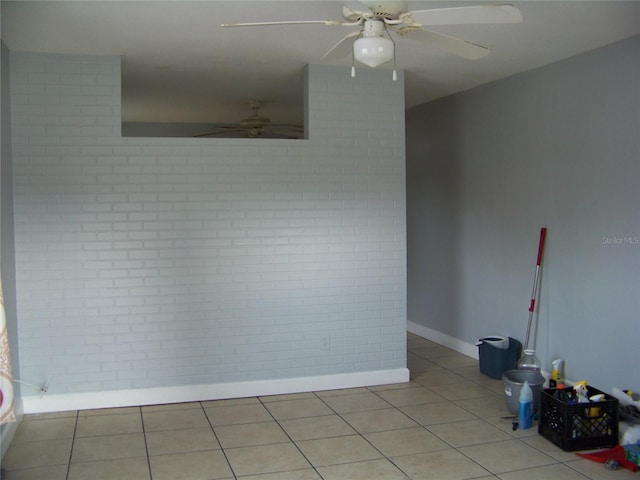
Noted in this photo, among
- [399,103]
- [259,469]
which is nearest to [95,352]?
[259,469]

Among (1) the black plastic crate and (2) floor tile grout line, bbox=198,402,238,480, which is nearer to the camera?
(2) floor tile grout line, bbox=198,402,238,480

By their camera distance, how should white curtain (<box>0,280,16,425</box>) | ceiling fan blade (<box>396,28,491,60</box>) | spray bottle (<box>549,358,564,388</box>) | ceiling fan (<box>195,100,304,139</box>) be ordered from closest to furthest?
white curtain (<box>0,280,16,425</box>), ceiling fan blade (<box>396,28,491,60</box>), spray bottle (<box>549,358,564,388</box>), ceiling fan (<box>195,100,304,139</box>)

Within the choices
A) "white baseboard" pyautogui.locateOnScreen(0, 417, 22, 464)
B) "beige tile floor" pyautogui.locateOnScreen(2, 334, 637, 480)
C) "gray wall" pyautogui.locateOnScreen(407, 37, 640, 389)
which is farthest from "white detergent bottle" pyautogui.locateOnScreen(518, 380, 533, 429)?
"white baseboard" pyautogui.locateOnScreen(0, 417, 22, 464)

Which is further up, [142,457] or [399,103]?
[399,103]

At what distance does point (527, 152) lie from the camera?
5.02m

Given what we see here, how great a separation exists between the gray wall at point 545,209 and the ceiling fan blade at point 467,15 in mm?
1839

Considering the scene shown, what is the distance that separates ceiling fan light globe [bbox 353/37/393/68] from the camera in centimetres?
265

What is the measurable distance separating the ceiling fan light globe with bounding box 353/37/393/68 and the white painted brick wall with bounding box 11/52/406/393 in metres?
2.06

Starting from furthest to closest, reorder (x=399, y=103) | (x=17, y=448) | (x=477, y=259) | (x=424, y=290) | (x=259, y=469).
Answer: (x=424, y=290)
(x=477, y=259)
(x=399, y=103)
(x=17, y=448)
(x=259, y=469)

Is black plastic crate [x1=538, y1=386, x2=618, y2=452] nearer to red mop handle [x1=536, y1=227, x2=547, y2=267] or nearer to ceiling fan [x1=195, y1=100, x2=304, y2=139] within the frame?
red mop handle [x1=536, y1=227, x2=547, y2=267]

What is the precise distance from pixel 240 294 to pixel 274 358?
55cm

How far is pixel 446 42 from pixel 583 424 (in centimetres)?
226

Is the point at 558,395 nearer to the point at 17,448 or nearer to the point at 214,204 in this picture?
the point at 214,204

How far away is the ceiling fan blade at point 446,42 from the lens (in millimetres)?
2857
